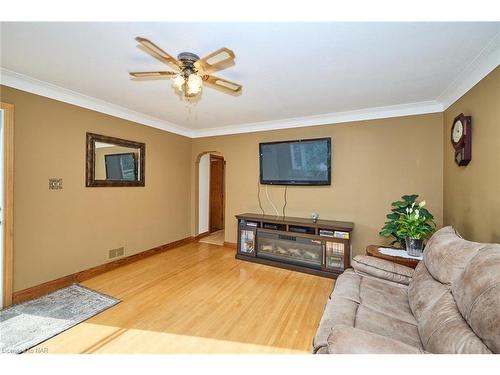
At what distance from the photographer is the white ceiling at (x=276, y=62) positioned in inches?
60.7

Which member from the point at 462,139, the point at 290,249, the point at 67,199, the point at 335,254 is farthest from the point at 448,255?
the point at 67,199

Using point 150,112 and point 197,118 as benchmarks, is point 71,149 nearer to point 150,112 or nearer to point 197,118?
point 150,112

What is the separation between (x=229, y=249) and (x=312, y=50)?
11.4 ft

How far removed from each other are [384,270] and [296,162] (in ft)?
6.70

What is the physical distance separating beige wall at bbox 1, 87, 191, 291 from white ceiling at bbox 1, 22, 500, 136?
259 millimetres

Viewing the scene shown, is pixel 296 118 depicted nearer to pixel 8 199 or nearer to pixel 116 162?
pixel 116 162

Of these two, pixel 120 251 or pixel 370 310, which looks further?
pixel 120 251

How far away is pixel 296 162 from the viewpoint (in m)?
3.61

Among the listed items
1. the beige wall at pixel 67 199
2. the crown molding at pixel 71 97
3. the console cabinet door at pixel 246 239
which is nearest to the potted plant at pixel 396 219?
the console cabinet door at pixel 246 239

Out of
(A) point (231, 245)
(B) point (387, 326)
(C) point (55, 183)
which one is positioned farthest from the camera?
(A) point (231, 245)

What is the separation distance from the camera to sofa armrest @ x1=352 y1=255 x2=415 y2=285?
1.89 m
